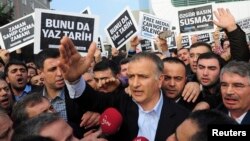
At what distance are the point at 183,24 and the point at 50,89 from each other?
6.08 meters

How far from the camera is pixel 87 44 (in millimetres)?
5242

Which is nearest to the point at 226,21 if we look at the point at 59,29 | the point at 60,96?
the point at 60,96

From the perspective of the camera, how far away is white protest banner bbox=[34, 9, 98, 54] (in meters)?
5.14

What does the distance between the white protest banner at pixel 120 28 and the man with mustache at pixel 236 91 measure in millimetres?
4497

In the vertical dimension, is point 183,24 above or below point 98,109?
above

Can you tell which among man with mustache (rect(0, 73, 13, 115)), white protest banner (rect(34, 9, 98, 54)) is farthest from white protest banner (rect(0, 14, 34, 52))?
man with mustache (rect(0, 73, 13, 115))

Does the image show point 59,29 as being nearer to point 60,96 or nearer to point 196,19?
point 60,96

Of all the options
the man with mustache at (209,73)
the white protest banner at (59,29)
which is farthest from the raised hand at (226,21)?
the white protest banner at (59,29)

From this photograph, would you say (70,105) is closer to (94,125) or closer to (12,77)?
(94,125)

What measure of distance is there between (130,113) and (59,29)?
2.19 meters

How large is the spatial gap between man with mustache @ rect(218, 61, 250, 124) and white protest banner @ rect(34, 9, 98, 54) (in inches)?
85.5

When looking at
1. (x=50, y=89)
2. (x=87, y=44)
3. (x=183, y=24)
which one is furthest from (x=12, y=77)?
(x=183, y=24)

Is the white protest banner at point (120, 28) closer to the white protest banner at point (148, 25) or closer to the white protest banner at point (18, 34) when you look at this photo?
the white protest banner at point (148, 25)

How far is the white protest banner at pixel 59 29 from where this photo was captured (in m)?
5.14
